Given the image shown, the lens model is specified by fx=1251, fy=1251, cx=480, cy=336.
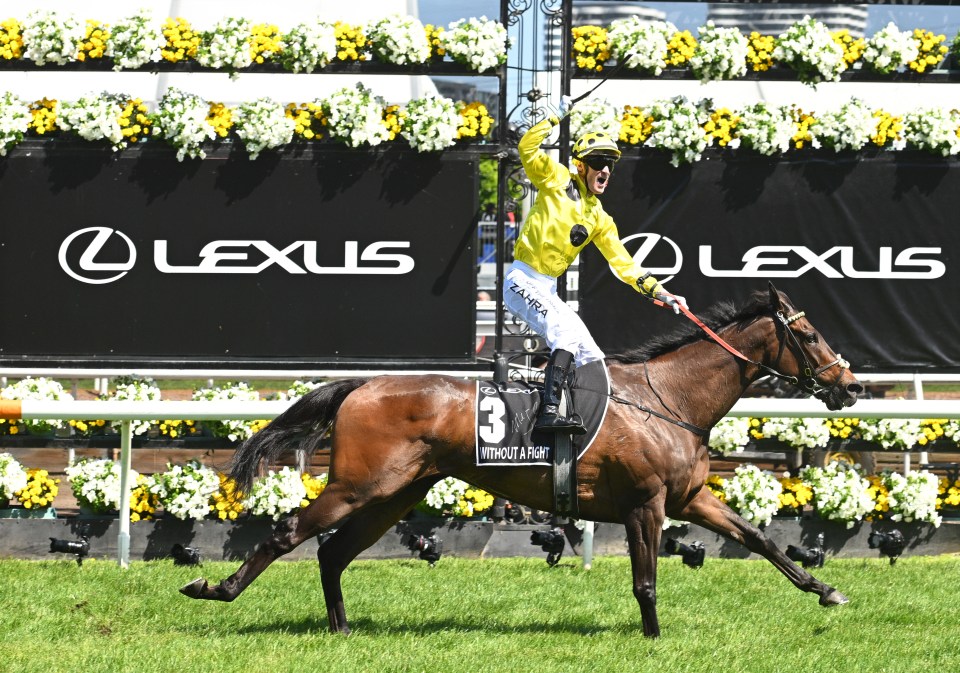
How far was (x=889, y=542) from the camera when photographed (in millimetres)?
7551

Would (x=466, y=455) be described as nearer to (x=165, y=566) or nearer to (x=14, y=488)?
(x=165, y=566)

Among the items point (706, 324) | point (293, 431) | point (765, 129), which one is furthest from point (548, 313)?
point (765, 129)

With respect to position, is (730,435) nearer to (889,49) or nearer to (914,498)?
(914,498)

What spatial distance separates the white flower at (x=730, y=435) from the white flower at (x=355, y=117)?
2876 millimetres

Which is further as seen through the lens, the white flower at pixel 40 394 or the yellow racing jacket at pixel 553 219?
the white flower at pixel 40 394

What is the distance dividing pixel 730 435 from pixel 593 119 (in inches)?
88.0

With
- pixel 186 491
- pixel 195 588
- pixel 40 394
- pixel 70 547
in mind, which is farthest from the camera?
pixel 40 394

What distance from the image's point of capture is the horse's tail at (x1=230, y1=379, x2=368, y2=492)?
604 centimetres

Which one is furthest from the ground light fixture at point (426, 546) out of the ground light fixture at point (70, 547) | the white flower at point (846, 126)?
the white flower at point (846, 126)

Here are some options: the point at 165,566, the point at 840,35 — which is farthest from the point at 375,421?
the point at 840,35

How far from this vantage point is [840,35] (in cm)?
828

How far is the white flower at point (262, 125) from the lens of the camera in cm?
801

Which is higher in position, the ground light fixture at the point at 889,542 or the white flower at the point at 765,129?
the white flower at the point at 765,129

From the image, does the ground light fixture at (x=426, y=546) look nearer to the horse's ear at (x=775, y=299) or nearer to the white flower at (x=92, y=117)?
the horse's ear at (x=775, y=299)
